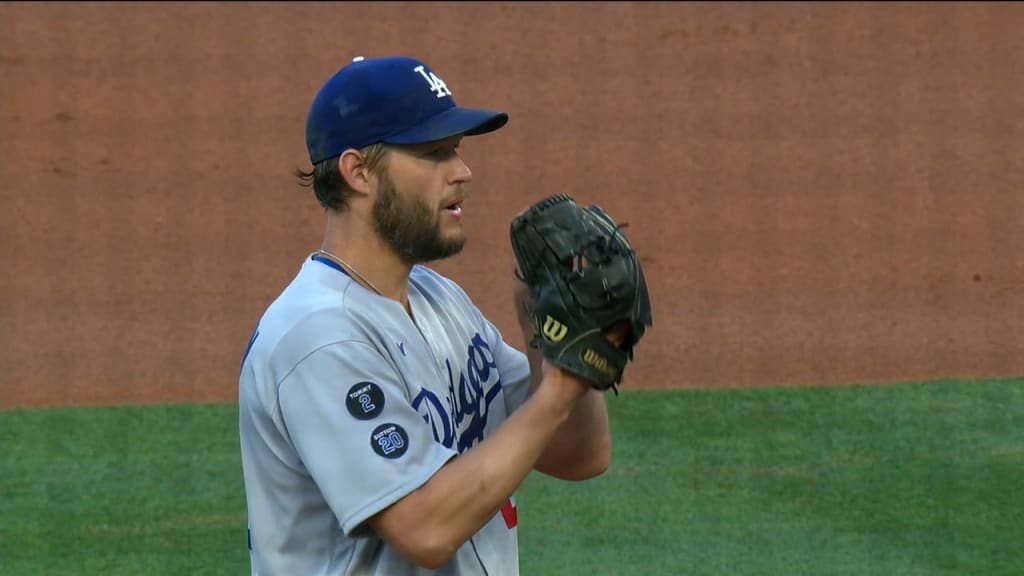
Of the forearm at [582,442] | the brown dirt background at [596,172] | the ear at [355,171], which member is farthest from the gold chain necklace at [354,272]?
the brown dirt background at [596,172]

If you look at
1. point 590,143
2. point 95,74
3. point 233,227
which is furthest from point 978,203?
point 95,74

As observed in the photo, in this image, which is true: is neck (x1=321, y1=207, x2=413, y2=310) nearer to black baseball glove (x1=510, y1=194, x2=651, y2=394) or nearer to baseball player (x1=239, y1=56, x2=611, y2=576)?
baseball player (x1=239, y1=56, x2=611, y2=576)

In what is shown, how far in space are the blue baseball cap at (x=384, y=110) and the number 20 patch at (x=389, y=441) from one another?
458mm

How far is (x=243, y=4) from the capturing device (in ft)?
34.1

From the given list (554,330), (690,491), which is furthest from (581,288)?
(690,491)

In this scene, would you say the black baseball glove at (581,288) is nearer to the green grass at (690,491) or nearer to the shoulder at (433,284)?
the shoulder at (433,284)

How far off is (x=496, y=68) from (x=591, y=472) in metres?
7.72

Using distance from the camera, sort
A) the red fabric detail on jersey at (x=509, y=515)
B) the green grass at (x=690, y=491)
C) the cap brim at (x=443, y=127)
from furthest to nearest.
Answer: the green grass at (x=690, y=491), the red fabric detail on jersey at (x=509, y=515), the cap brim at (x=443, y=127)

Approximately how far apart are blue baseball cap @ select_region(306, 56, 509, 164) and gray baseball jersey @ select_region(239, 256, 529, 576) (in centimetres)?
21

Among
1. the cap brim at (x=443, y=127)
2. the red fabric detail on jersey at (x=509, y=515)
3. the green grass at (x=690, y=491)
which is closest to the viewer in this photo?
the cap brim at (x=443, y=127)

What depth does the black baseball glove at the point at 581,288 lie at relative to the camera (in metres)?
2.09

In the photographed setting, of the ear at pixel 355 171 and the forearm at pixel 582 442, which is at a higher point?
the ear at pixel 355 171

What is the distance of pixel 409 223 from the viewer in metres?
2.28

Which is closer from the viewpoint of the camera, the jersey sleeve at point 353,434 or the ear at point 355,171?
the jersey sleeve at point 353,434
